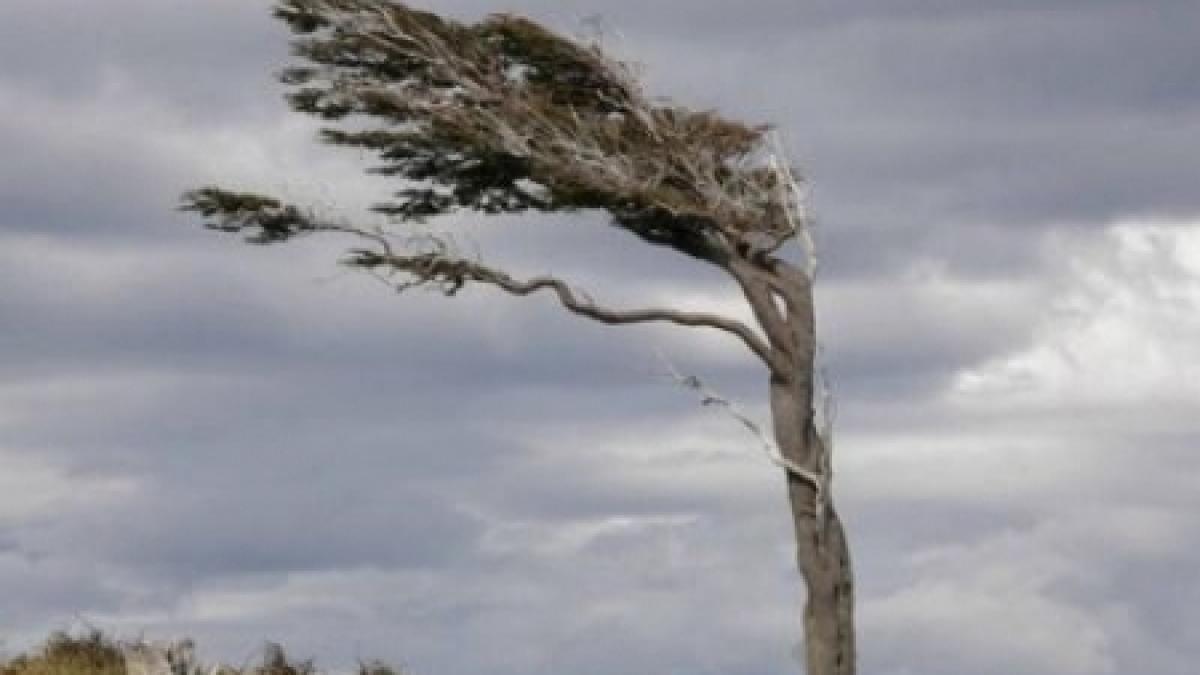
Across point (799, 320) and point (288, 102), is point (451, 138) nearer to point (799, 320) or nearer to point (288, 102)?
point (288, 102)

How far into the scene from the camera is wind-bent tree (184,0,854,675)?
32125mm

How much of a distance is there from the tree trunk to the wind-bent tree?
0.02m

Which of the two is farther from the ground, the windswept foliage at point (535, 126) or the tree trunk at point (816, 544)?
the windswept foliage at point (535, 126)

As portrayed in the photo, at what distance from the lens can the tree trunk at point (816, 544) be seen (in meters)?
31.9

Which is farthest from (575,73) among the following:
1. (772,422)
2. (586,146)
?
(772,422)

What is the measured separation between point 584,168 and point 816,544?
245 inches

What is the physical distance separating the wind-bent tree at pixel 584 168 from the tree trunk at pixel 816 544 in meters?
0.02

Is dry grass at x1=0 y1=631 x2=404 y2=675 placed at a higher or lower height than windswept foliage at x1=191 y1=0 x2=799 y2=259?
lower

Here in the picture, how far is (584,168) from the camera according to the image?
108 feet

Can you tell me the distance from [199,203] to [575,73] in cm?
606

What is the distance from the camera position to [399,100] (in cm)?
3334

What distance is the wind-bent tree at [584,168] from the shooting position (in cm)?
3212

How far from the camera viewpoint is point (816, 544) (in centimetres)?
3212

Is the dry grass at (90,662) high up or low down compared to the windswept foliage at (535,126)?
down
